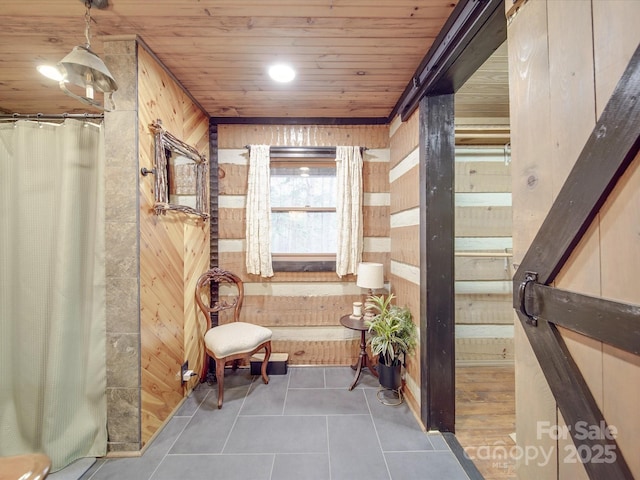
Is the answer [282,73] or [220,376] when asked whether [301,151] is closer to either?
[282,73]

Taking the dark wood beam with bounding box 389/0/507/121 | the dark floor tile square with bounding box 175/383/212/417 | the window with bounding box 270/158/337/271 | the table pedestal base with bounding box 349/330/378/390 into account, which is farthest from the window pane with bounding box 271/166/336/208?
the dark floor tile square with bounding box 175/383/212/417

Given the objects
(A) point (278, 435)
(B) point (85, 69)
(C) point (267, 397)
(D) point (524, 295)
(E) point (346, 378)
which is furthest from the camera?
(E) point (346, 378)

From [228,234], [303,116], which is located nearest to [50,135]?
[228,234]

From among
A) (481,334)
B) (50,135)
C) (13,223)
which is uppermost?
(50,135)

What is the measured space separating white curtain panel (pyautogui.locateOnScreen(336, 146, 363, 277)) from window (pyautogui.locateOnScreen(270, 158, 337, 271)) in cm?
14

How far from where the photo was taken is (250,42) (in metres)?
1.59

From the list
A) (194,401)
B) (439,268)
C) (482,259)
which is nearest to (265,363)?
(194,401)

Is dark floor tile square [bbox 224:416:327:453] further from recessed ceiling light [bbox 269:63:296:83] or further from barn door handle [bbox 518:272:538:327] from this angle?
recessed ceiling light [bbox 269:63:296:83]

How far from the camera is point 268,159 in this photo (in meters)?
2.57

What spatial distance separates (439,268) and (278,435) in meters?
1.58

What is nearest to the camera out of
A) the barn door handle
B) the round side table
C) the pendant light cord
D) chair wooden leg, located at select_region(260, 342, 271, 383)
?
the barn door handle

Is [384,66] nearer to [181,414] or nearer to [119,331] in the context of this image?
[119,331]

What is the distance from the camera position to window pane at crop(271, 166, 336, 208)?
273 centimetres

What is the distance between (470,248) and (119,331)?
3070mm
